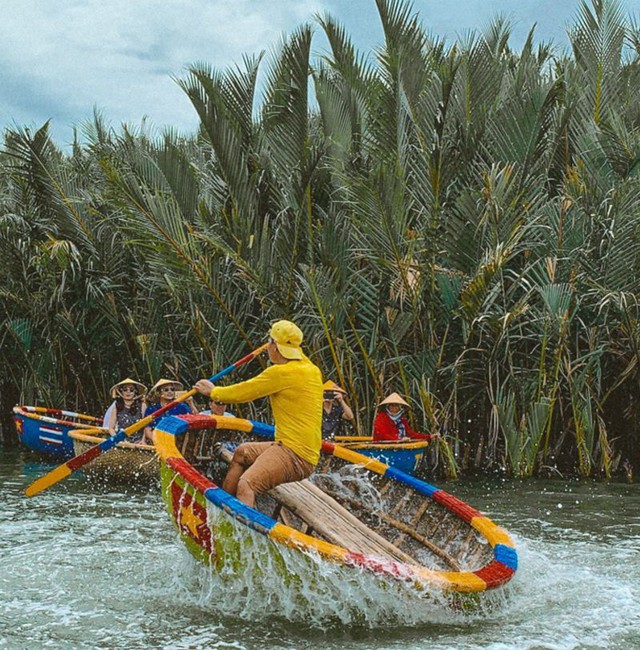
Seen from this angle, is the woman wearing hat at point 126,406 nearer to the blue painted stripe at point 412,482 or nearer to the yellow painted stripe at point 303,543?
the blue painted stripe at point 412,482

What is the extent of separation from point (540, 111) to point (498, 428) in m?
3.76

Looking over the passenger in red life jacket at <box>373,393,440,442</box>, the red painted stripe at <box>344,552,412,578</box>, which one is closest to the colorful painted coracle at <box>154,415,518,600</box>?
the red painted stripe at <box>344,552,412,578</box>

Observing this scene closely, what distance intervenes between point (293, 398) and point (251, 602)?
1389mm

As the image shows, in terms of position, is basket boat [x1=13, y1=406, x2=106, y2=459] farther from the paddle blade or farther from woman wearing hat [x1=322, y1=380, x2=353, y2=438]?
the paddle blade

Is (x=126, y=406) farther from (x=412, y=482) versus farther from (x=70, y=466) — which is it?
(x=412, y=482)

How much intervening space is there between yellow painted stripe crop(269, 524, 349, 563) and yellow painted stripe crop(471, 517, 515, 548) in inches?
53.5

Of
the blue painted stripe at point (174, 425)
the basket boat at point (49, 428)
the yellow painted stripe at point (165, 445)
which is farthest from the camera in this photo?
the basket boat at point (49, 428)

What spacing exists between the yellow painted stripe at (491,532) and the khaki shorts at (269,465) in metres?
1.21

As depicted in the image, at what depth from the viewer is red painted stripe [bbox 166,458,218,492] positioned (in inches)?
232

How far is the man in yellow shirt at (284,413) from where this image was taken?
21.2ft

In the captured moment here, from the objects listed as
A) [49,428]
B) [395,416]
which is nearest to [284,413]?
[395,416]

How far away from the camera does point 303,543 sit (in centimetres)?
541

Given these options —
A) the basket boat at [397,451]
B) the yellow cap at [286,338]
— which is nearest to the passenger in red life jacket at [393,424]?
the basket boat at [397,451]

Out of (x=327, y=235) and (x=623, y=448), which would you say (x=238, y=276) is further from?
(x=623, y=448)
